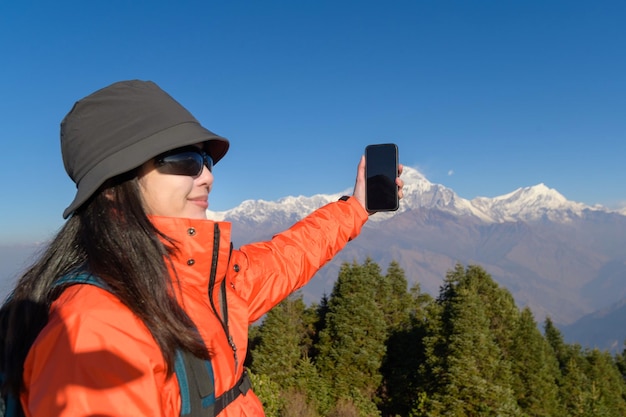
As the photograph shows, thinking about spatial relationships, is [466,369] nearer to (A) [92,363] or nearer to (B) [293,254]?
(B) [293,254]

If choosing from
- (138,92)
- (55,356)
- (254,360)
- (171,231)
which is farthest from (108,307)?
(254,360)

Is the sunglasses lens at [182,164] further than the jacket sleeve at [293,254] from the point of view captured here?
No

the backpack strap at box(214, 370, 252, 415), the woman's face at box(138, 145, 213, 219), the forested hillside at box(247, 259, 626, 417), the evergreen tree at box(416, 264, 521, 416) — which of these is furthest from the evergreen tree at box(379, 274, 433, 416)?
the woman's face at box(138, 145, 213, 219)

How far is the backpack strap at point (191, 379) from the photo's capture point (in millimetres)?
1490

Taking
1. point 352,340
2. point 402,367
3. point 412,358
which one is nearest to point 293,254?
point 352,340

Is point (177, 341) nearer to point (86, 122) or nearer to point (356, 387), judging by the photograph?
point (86, 122)

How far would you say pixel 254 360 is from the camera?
2594cm

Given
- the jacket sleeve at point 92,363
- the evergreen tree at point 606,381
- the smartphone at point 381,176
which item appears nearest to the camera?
the jacket sleeve at point 92,363

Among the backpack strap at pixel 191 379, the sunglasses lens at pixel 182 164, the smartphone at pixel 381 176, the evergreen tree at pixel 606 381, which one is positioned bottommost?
the evergreen tree at pixel 606 381

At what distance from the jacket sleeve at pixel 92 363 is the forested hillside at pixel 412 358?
719 inches

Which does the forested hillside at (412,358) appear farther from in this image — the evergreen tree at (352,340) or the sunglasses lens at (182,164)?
the sunglasses lens at (182,164)

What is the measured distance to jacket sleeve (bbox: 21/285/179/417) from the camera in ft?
4.10

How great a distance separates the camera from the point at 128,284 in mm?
1577

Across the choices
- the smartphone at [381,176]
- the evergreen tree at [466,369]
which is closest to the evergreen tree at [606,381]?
the evergreen tree at [466,369]
